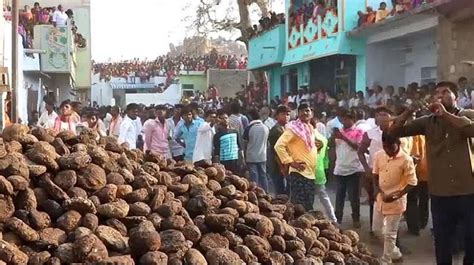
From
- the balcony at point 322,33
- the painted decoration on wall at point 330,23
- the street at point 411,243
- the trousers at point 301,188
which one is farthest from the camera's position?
the painted decoration on wall at point 330,23

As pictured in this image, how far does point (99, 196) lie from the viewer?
4.73 m

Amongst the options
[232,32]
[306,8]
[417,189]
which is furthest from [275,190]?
[232,32]

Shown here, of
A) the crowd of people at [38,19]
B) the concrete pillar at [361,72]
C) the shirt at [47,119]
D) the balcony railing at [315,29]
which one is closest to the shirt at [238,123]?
the shirt at [47,119]

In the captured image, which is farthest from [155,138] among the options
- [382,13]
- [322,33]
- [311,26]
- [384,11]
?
[311,26]

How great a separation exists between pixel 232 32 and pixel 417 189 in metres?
24.4

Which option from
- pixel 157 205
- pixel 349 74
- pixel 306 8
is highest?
pixel 306 8

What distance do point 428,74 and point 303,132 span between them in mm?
9664

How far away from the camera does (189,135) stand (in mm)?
10562

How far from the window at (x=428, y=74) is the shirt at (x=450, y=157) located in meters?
10.6

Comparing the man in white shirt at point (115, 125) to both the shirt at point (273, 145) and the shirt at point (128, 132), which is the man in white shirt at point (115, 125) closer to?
the shirt at point (128, 132)

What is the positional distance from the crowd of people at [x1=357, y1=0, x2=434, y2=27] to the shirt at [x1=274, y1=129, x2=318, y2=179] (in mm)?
7289

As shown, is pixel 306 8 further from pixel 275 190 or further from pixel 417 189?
pixel 417 189

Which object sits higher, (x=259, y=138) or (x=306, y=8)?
(x=306, y=8)

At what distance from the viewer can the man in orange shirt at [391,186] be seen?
21.7 ft
